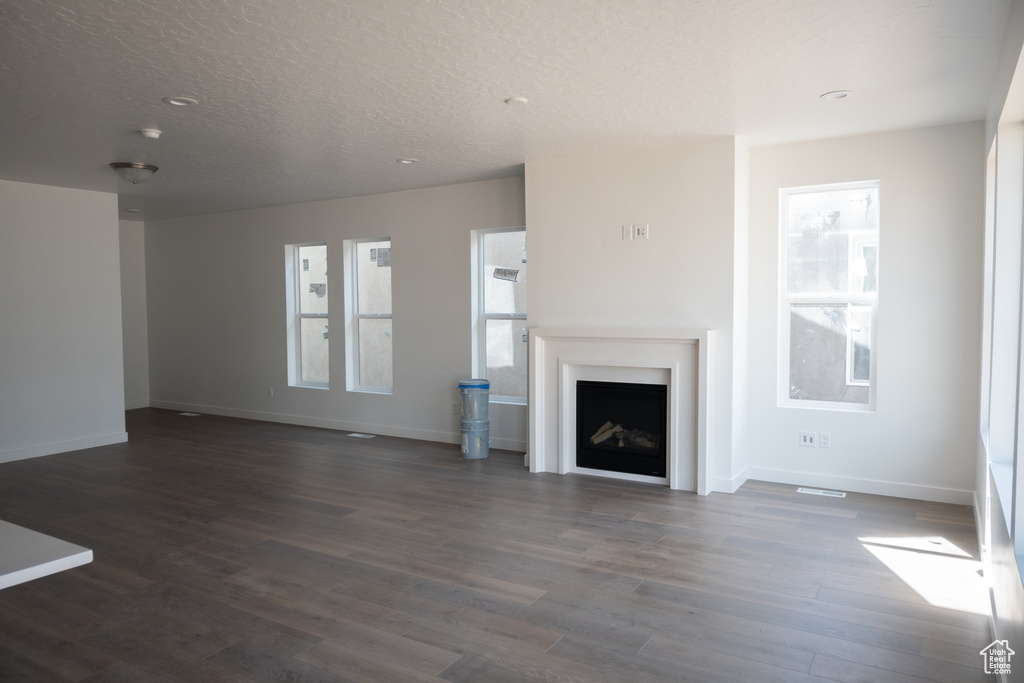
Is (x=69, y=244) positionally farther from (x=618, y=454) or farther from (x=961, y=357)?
(x=961, y=357)

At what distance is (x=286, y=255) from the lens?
7.45 meters

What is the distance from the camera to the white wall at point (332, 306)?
6289 millimetres

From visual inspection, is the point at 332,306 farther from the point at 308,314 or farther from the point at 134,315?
the point at 134,315

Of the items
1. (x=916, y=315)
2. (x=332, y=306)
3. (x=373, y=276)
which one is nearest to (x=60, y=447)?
(x=332, y=306)

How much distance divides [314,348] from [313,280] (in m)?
0.76

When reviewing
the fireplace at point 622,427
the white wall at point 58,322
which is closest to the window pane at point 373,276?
the white wall at point 58,322

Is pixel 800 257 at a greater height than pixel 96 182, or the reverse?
pixel 96 182

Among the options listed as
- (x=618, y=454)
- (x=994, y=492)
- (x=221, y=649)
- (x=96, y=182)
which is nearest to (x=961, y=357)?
(x=994, y=492)

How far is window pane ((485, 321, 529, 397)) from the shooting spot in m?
6.17

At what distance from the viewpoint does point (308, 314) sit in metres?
7.48

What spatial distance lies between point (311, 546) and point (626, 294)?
2.77 meters

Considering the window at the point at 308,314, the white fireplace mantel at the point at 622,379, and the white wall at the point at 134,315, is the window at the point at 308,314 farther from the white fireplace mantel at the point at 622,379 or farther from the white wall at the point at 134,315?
the white fireplace mantel at the point at 622,379

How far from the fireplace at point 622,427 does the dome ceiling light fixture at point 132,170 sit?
375cm
